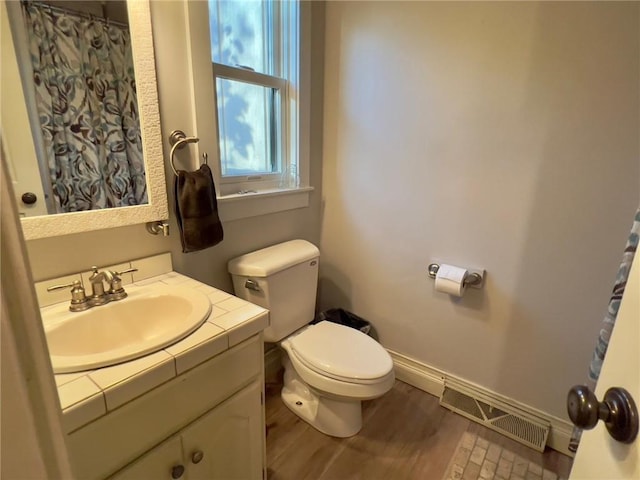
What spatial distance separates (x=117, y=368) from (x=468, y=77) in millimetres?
1624

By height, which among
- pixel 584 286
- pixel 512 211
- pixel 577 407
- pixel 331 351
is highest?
pixel 512 211

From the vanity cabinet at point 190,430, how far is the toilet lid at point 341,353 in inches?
14.6

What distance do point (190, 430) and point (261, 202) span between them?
1.02 meters

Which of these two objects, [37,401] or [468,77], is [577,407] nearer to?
[37,401]

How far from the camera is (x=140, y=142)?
1.20m

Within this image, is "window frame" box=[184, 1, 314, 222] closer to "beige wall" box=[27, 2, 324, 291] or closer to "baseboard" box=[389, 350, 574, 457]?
"beige wall" box=[27, 2, 324, 291]

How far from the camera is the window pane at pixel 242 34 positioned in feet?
4.78

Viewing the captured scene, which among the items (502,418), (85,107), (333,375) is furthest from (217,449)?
(502,418)

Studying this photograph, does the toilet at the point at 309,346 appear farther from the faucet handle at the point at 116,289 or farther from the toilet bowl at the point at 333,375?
the faucet handle at the point at 116,289

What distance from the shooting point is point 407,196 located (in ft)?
5.80

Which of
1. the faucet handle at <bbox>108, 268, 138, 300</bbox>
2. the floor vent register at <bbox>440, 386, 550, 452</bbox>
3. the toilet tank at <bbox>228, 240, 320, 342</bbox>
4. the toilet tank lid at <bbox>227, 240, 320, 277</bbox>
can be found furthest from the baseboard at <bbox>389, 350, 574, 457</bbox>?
the faucet handle at <bbox>108, 268, 138, 300</bbox>

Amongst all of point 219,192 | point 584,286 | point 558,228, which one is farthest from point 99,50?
point 584,286

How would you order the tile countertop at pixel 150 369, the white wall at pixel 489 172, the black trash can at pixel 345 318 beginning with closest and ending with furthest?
the tile countertop at pixel 150 369
the white wall at pixel 489 172
the black trash can at pixel 345 318

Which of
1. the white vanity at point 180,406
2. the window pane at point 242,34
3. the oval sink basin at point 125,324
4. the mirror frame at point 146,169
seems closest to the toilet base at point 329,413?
the white vanity at point 180,406
